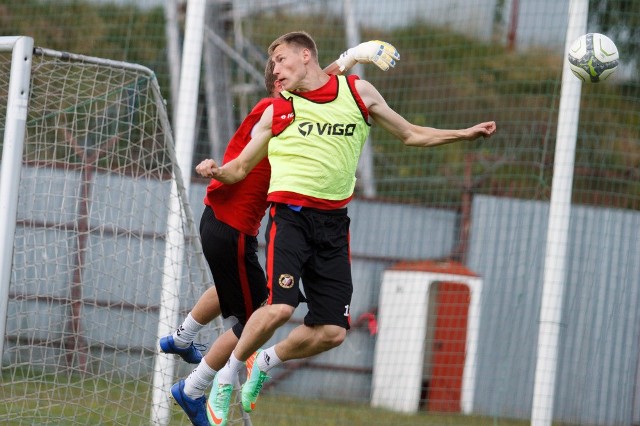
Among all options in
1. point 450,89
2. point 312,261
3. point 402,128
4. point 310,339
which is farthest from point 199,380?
point 450,89

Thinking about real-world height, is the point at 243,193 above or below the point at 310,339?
above

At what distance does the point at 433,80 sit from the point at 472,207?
8.99ft

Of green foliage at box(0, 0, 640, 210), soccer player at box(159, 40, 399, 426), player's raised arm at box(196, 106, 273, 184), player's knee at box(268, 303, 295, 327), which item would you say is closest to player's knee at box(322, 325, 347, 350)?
player's knee at box(268, 303, 295, 327)

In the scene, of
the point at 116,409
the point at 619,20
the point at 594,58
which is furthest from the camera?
the point at 619,20

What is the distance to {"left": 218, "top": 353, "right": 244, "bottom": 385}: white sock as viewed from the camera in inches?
218

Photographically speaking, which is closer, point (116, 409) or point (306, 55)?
point (306, 55)

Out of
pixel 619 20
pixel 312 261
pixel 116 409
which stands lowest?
pixel 116 409

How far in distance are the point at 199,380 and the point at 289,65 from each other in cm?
184

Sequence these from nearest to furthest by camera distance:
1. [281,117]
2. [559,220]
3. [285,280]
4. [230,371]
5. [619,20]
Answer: [285,280] → [281,117] → [230,371] → [559,220] → [619,20]

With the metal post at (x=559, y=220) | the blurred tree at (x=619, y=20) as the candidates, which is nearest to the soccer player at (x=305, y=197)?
the metal post at (x=559, y=220)

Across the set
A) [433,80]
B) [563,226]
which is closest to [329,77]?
[563,226]

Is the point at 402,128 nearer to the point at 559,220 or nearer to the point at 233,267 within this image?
the point at 233,267

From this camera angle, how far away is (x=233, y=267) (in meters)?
5.77

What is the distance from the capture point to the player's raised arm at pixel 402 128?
5566 mm
